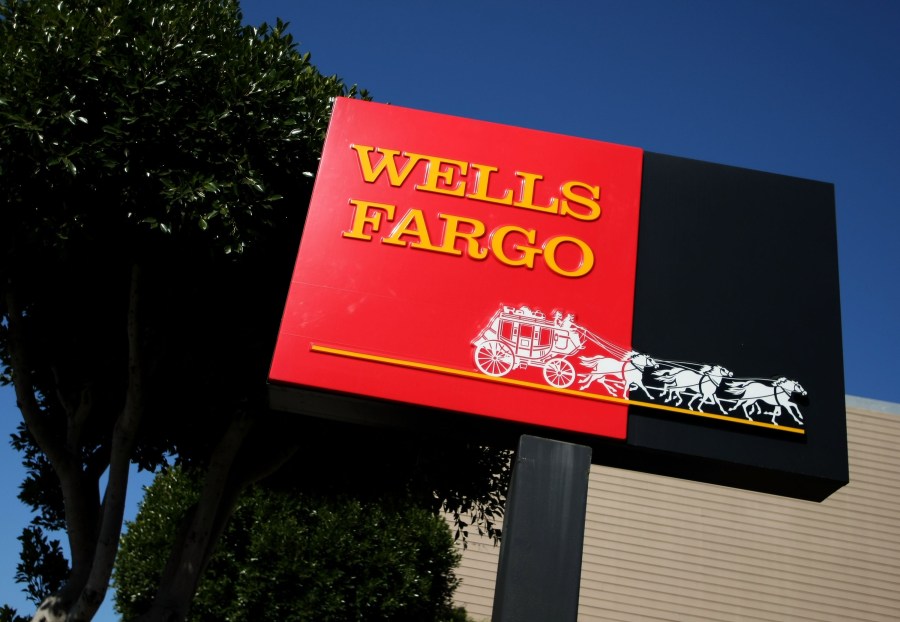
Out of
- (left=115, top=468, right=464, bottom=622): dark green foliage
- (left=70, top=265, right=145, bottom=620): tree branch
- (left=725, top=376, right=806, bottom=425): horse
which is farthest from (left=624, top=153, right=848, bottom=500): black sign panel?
(left=115, top=468, right=464, bottom=622): dark green foliage

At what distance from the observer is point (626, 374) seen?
26.2ft

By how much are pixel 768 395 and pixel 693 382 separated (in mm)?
728

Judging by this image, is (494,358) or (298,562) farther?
(298,562)

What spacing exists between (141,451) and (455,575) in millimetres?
9201

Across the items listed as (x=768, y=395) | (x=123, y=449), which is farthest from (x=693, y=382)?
(x=123, y=449)

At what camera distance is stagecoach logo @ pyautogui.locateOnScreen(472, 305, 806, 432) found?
7883 millimetres

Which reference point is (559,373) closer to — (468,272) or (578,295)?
(578,295)

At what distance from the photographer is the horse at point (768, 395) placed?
26.0ft

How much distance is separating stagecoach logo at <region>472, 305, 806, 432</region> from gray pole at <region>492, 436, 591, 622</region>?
69 centimetres

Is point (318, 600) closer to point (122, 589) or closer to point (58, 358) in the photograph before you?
point (122, 589)

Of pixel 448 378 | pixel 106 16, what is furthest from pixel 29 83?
pixel 448 378

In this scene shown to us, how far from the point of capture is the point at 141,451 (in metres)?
13.1

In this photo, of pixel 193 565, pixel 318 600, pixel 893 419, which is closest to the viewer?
pixel 193 565

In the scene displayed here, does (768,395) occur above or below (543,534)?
above
